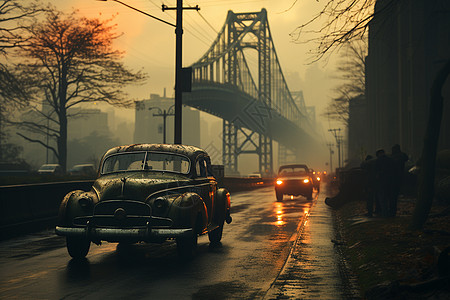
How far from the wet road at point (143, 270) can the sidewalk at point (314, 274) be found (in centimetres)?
17

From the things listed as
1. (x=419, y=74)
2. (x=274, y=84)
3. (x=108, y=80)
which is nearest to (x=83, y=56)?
(x=108, y=80)

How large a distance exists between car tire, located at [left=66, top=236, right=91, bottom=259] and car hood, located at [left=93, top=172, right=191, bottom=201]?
86 centimetres

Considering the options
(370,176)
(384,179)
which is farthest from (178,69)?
(384,179)

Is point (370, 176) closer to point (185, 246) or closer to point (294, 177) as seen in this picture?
point (185, 246)

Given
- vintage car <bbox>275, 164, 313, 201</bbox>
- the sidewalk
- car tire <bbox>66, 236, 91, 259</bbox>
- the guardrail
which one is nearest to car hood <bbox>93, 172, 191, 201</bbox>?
car tire <bbox>66, 236, 91, 259</bbox>

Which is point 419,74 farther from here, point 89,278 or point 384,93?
point 89,278

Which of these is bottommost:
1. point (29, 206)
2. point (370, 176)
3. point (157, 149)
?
point (29, 206)

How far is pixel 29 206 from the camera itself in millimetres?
14625

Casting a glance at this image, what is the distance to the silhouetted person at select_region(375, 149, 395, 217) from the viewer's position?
15156 millimetres

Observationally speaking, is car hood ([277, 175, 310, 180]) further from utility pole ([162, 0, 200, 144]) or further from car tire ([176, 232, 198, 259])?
car tire ([176, 232, 198, 259])

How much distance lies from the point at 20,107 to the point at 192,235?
2158 centimetres

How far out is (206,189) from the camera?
1103 centimetres

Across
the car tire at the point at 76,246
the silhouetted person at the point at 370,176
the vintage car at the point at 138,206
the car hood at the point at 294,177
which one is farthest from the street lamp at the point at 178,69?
the car tire at the point at 76,246

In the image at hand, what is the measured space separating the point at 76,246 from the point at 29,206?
18.0 feet
